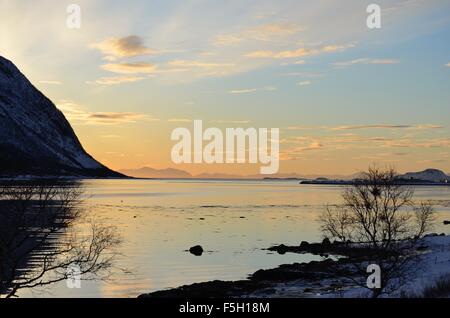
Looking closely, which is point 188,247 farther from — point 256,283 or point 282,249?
point 256,283

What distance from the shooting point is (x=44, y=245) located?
67125mm

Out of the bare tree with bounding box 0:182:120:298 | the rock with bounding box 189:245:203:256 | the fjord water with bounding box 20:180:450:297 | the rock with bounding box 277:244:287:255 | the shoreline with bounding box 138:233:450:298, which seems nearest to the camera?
the bare tree with bounding box 0:182:120:298

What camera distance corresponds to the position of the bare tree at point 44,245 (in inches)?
Answer: 1016

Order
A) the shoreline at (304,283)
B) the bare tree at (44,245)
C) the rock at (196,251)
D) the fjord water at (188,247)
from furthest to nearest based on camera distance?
1. the rock at (196,251)
2. the fjord water at (188,247)
3. the shoreline at (304,283)
4. the bare tree at (44,245)

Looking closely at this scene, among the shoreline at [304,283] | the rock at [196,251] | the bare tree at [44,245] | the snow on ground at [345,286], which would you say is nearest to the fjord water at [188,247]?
the rock at [196,251]

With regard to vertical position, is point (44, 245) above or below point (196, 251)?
above

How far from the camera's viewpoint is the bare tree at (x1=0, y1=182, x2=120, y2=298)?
25.8m

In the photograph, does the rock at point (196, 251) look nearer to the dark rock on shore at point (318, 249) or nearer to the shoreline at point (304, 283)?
the dark rock on shore at point (318, 249)

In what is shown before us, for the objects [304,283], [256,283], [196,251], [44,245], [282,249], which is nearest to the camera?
[304,283]

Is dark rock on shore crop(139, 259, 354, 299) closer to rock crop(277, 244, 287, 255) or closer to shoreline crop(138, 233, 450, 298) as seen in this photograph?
shoreline crop(138, 233, 450, 298)

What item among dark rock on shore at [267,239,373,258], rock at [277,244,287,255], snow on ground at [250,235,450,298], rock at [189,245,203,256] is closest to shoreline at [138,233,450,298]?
snow on ground at [250,235,450,298]

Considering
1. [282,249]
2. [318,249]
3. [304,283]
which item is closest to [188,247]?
[282,249]
